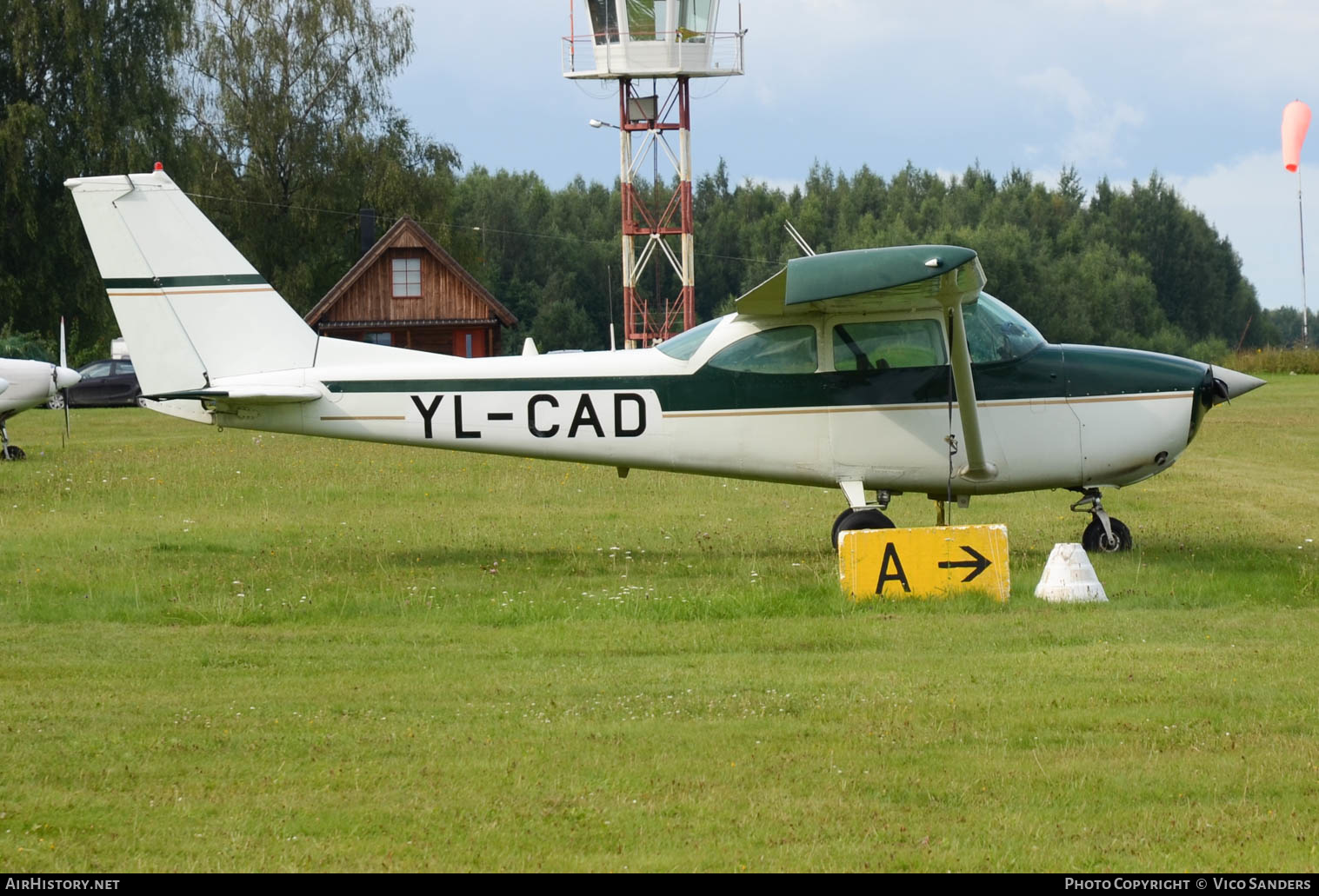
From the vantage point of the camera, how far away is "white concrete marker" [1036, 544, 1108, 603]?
901cm

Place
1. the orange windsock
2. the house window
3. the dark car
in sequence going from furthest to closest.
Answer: the house window
the dark car
the orange windsock

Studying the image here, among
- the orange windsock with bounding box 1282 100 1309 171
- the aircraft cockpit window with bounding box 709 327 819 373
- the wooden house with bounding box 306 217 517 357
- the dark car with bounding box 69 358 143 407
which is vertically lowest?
the dark car with bounding box 69 358 143 407

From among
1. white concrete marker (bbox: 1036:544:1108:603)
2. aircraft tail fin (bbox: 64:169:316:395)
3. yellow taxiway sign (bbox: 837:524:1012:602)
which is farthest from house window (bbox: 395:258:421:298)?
white concrete marker (bbox: 1036:544:1108:603)

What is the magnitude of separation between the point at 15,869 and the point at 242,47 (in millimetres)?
52867

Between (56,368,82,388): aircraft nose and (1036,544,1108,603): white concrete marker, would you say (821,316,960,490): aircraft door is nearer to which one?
(1036,544,1108,603): white concrete marker

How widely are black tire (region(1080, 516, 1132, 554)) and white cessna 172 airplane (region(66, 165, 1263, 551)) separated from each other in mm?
62

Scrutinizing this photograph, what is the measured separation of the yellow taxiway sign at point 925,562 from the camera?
30.3 feet

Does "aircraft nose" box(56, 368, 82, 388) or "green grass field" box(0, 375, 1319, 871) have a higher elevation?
"aircraft nose" box(56, 368, 82, 388)

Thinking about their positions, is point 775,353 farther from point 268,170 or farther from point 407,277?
point 268,170

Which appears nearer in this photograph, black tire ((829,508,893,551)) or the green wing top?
the green wing top

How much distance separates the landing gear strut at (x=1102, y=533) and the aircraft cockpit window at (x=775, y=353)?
2.46 m

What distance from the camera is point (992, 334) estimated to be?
11109 millimetres

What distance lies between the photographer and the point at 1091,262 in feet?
261
